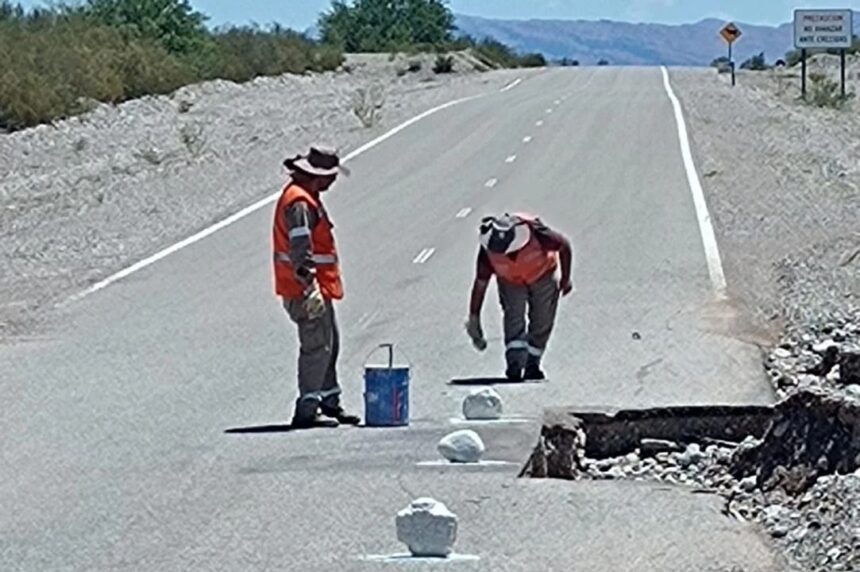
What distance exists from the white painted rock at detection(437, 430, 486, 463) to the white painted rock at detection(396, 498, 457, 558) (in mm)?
2261

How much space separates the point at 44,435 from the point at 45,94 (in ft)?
127

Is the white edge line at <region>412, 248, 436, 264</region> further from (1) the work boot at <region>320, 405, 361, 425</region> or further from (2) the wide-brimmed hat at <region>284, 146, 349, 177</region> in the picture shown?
(2) the wide-brimmed hat at <region>284, 146, 349, 177</region>

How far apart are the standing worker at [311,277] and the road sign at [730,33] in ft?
214

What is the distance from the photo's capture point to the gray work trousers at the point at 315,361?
13367 millimetres

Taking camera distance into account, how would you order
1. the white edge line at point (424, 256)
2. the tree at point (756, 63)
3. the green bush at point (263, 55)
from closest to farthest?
the white edge line at point (424, 256) → the green bush at point (263, 55) → the tree at point (756, 63)

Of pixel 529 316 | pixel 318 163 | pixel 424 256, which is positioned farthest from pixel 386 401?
pixel 424 256

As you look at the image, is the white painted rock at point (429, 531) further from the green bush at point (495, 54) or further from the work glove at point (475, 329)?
the green bush at point (495, 54)

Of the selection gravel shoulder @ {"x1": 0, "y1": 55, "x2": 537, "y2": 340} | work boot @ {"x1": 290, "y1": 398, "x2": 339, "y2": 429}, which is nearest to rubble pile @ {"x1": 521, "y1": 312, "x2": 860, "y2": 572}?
work boot @ {"x1": 290, "y1": 398, "x2": 339, "y2": 429}

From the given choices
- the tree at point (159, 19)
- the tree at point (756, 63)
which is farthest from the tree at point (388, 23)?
the tree at point (159, 19)

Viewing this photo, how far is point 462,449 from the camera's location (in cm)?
1173

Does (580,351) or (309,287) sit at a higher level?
(309,287)

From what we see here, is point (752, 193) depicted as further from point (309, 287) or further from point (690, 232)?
point (309, 287)

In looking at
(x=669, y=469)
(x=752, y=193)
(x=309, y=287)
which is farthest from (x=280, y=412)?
(x=752, y=193)

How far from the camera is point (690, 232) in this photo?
26.5 m
